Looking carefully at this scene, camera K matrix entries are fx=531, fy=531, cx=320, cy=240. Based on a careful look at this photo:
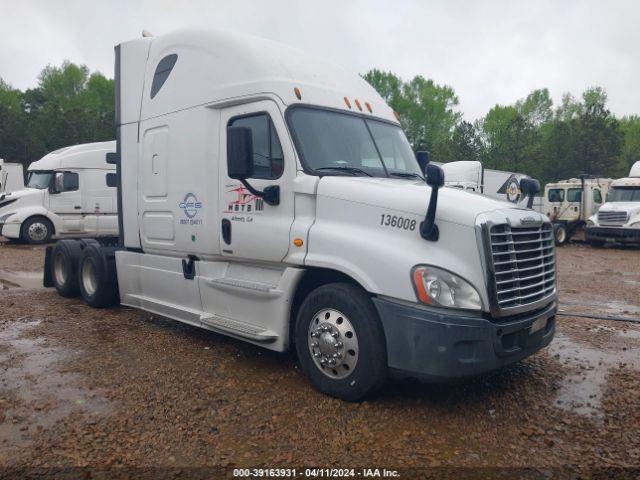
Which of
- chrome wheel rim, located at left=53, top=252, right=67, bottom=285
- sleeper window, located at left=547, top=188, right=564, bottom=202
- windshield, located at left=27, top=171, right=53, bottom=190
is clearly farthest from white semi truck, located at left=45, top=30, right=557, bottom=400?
sleeper window, located at left=547, top=188, right=564, bottom=202

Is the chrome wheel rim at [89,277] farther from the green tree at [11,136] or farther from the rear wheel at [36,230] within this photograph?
the green tree at [11,136]

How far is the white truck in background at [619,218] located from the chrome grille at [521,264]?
1769 centimetres

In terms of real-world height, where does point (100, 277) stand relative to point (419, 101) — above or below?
below

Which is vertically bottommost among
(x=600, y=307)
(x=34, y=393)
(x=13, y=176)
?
(x=600, y=307)

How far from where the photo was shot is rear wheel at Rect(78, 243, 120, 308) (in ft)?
25.2

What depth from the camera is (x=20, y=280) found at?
10.9 metres

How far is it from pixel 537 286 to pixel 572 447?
1337 millimetres

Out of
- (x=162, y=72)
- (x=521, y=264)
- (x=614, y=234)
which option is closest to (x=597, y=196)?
(x=614, y=234)

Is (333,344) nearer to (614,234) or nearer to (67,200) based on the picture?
(67,200)

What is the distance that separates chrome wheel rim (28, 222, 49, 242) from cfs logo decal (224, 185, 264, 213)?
14.4 meters

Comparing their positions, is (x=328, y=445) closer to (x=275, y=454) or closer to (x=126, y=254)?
(x=275, y=454)

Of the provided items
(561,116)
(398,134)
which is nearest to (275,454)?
(398,134)

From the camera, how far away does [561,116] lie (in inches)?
2456

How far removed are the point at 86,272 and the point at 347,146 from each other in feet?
16.5
